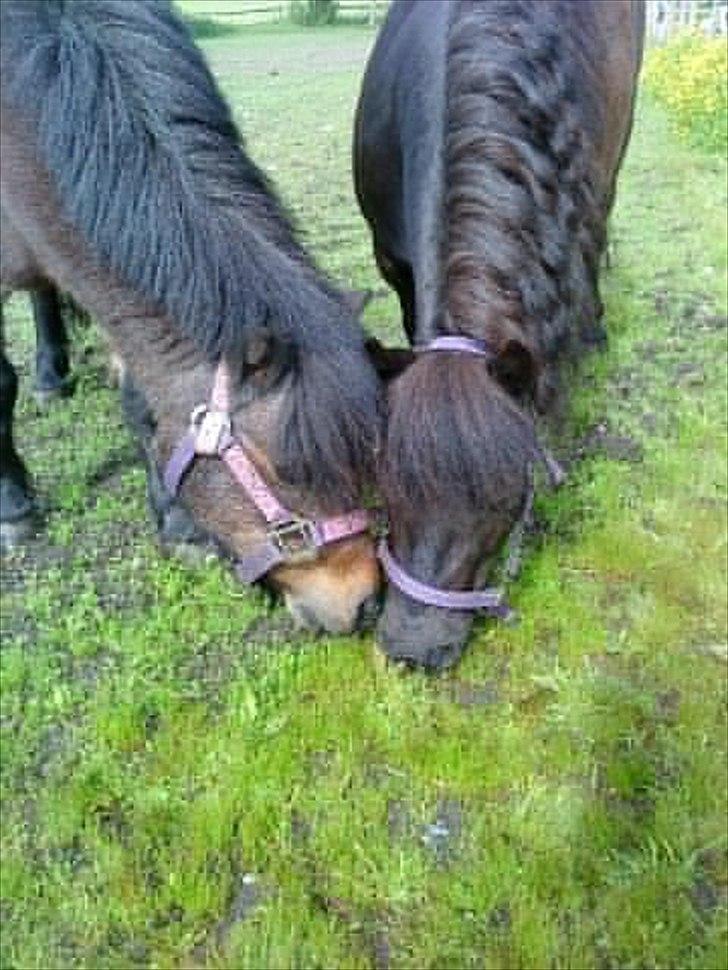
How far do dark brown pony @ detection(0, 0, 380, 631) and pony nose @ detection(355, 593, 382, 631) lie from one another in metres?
0.03

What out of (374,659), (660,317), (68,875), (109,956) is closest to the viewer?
(109,956)

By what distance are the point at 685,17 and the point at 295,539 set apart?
16.8 metres

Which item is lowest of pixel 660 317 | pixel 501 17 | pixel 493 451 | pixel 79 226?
pixel 660 317

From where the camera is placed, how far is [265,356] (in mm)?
2414

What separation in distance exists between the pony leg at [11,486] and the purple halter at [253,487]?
128 cm

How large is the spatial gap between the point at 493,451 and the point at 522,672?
1.05 metres

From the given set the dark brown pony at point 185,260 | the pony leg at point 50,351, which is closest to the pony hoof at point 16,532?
the pony leg at point 50,351

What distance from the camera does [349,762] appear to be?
9.45 ft

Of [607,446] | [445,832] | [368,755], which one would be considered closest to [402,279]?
[607,446]

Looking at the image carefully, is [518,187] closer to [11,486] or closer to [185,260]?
[185,260]

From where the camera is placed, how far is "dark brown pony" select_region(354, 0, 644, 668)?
2.40m

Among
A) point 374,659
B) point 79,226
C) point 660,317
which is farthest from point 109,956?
point 660,317

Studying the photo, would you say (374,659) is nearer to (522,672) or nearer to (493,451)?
(522,672)

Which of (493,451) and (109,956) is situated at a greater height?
(493,451)
